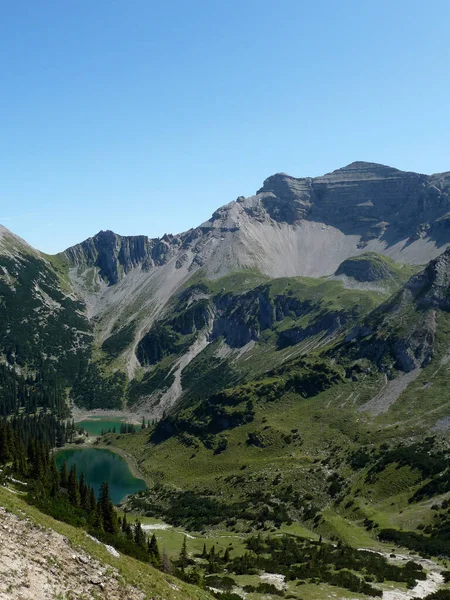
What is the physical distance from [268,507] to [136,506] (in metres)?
49.3

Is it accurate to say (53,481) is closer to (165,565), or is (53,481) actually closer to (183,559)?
(183,559)

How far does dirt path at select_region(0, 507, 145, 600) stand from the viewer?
112ft

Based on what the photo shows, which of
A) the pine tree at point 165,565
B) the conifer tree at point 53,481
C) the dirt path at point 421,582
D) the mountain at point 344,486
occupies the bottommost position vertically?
the mountain at point 344,486

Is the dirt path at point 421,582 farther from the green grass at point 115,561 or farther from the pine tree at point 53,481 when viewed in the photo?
the pine tree at point 53,481

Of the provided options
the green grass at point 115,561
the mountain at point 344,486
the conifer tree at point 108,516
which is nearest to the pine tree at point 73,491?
the conifer tree at point 108,516

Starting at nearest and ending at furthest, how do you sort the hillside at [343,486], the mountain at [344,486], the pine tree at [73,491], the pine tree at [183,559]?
1. the pine tree at [73,491]
2. the pine tree at [183,559]
3. the mountain at [344,486]
4. the hillside at [343,486]

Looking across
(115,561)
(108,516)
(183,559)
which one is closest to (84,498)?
(108,516)

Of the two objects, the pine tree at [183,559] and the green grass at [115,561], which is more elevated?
the green grass at [115,561]

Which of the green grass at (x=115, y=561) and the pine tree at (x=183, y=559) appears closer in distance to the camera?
the green grass at (x=115, y=561)

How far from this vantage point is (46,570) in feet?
123

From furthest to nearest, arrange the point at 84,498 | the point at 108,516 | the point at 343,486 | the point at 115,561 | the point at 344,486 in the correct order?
the point at 343,486 → the point at 344,486 → the point at 84,498 → the point at 108,516 → the point at 115,561

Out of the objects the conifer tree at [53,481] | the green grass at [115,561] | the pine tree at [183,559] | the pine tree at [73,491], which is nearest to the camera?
the green grass at [115,561]

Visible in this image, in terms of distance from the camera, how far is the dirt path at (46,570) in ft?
112

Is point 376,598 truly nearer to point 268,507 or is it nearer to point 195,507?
point 268,507
